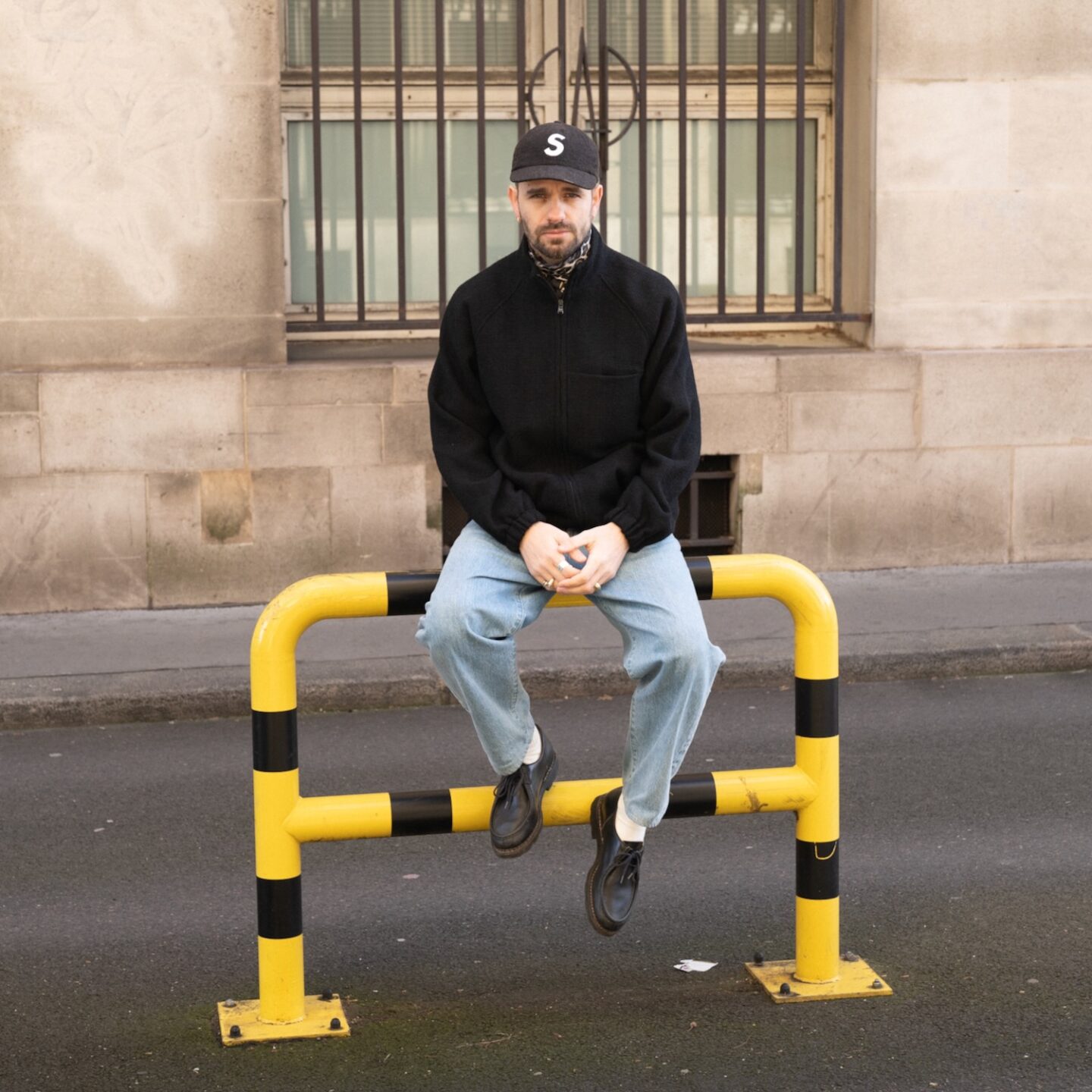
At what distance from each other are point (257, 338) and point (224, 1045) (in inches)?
216

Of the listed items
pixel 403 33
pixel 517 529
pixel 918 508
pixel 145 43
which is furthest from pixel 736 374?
pixel 517 529

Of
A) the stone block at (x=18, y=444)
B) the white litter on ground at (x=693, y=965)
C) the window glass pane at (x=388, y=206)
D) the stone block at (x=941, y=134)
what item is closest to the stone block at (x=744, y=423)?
the stone block at (x=941, y=134)

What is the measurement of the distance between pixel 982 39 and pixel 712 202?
5.68 ft

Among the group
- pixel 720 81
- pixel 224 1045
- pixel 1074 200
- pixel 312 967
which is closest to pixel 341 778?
pixel 312 967

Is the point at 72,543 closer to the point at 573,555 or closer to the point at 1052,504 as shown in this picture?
the point at 1052,504

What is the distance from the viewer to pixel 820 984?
14.4 ft

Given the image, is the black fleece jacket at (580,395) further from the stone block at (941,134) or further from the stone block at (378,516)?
the stone block at (941,134)

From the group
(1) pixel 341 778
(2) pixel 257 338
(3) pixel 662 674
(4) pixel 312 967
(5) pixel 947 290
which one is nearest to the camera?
(3) pixel 662 674

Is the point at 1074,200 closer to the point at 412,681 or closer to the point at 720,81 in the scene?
the point at 720,81

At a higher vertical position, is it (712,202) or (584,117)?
(584,117)

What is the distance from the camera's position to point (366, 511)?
9234 millimetres

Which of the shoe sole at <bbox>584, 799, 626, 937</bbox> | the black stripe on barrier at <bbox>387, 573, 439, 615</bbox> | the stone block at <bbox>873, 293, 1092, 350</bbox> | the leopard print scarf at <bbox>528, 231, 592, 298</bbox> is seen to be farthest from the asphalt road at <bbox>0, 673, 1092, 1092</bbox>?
the stone block at <bbox>873, 293, 1092, 350</bbox>

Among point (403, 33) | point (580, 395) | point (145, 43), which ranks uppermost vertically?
point (403, 33)

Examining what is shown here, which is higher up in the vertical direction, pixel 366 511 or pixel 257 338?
pixel 257 338
